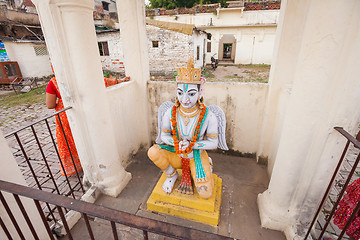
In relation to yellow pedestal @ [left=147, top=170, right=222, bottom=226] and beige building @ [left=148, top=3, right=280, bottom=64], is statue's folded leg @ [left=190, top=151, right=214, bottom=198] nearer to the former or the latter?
yellow pedestal @ [left=147, top=170, right=222, bottom=226]

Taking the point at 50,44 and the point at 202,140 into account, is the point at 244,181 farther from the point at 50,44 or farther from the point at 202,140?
the point at 50,44

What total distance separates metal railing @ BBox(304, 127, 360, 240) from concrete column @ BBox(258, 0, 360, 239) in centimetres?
10

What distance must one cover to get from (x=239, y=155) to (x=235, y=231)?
177 centimetres

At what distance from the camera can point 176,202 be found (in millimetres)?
2656

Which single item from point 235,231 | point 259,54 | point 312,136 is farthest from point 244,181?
point 259,54

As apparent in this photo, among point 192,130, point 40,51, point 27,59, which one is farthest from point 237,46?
point 192,130

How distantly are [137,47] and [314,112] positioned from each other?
3.10m

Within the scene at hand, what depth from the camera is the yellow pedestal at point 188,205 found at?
8.26ft

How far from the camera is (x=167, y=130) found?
2.56 metres

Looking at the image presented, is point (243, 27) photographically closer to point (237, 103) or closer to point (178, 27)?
point (178, 27)

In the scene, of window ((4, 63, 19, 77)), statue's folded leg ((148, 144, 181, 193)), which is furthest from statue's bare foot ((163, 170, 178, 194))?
window ((4, 63, 19, 77))

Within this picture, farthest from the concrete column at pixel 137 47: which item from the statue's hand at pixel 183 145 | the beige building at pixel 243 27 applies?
the beige building at pixel 243 27

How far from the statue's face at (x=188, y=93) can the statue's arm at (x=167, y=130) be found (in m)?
0.34

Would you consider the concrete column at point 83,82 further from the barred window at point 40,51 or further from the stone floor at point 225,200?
the barred window at point 40,51
